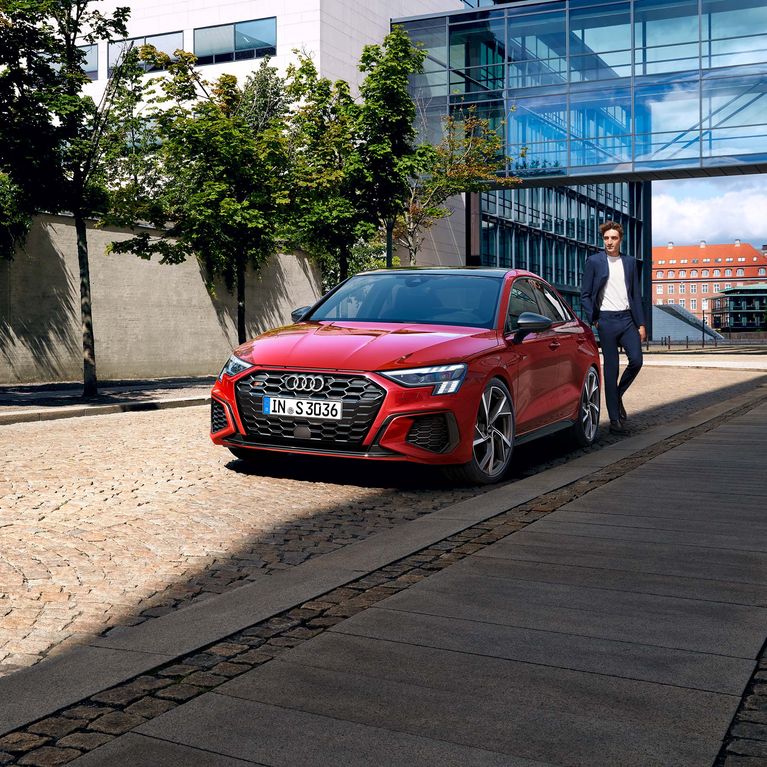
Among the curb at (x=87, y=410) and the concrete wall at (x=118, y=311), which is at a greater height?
the concrete wall at (x=118, y=311)

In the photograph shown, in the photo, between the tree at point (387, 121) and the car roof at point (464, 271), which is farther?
the tree at point (387, 121)

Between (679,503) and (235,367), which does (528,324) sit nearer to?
(679,503)

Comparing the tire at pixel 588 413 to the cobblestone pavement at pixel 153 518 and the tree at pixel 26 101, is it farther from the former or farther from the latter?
the tree at pixel 26 101

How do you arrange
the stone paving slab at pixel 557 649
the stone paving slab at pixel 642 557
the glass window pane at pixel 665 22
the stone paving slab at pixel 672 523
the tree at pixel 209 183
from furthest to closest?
1. the glass window pane at pixel 665 22
2. the tree at pixel 209 183
3. the stone paving slab at pixel 672 523
4. the stone paving slab at pixel 642 557
5. the stone paving slab at pixel 557 649

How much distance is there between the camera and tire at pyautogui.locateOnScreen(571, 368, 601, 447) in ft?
30.7

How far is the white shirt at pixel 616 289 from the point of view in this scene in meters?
10.4

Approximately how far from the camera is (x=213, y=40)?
38.9 meters

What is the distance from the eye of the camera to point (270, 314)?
2675 centimetres

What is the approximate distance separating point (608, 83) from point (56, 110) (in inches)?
1001

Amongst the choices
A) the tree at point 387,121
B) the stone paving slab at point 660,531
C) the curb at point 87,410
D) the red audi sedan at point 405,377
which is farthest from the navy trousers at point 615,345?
the tree at point 387,121

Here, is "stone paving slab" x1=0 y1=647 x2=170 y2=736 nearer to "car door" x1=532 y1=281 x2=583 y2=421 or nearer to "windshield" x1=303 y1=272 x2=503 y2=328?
"windshield" x1=303 y1=272 x2=503 y2=328

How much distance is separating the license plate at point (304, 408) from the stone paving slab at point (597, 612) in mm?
2555

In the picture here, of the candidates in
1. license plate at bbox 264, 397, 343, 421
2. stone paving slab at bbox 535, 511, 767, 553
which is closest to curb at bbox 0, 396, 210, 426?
license plate at bbox 264, 397, 343, 421

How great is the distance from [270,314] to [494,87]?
1563cm
